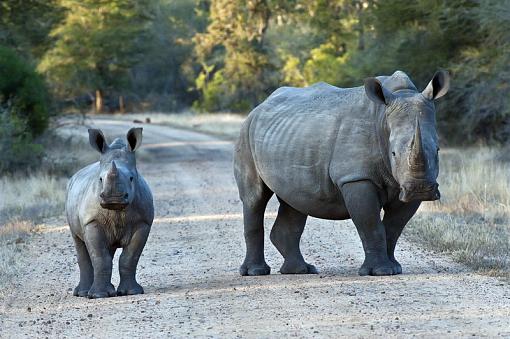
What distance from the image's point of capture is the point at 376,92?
924 centimetres

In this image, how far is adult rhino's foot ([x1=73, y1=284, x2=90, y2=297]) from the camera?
9352 millimetres

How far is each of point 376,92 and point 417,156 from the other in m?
0.84

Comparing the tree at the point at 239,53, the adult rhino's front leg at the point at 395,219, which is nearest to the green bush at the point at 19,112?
the adult rhino's front leg at the point at 395,219

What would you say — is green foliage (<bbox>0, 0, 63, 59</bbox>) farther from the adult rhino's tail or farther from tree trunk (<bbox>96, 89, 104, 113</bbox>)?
tree trunk (<bbox>96, 89, 104, 113</bbox>)

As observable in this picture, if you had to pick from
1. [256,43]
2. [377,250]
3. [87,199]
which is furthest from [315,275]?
[256,43]

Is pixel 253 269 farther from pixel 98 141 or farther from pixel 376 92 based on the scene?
pixel 376 92

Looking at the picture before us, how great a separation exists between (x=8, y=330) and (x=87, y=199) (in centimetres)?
166

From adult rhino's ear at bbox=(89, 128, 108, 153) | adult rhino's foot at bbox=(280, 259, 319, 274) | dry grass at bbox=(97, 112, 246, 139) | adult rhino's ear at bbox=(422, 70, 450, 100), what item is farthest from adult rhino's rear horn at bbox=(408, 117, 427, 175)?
dry grass at bbox=(97, 112, 246, 139)

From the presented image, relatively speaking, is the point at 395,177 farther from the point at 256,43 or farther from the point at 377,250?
the point at 256,43

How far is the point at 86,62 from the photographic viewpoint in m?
56.1

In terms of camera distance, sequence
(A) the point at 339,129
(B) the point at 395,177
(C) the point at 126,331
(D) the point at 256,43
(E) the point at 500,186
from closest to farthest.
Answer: (C) the point at 126,331, (B) the point at 395,177, (A) the point at 339,129, (E) the point at 500,186, (D) the point at 256,43

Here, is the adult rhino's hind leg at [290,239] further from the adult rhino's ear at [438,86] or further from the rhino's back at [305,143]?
the adult rhino's ear at [438,86]

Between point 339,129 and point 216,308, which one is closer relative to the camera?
point 216,308

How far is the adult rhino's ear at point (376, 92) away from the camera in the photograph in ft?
30.2
